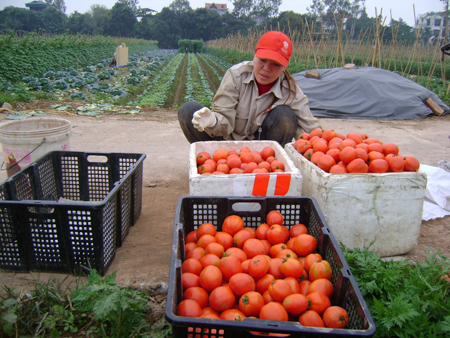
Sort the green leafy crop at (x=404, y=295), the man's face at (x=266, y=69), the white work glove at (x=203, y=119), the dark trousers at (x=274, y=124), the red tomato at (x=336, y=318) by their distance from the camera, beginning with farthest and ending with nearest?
the dark trousers at (x=274, y=124), the man's face at (x=266, y=69), the white work glove at (x=203, y=119), the green leafy crop at (x=404, y=295), the red tomato at (x=336, y=318)

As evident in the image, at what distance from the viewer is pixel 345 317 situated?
4.39ft

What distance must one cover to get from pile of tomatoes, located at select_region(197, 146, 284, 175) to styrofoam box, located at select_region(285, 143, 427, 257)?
346 millimetres

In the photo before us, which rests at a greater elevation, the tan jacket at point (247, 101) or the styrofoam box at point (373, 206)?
the tan jacket at point (247, 101)

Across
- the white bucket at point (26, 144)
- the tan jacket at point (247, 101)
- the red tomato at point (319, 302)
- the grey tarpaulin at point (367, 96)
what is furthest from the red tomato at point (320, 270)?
the grey tarpaulin at point (367, 96)

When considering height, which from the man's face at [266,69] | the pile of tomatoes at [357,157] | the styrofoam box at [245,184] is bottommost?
the styrofoam box at [245,184]

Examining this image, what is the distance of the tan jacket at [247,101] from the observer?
343 centimetres

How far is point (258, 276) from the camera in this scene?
1647 mm

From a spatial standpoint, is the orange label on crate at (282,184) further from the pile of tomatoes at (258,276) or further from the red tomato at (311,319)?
the red tomato at (311,319)

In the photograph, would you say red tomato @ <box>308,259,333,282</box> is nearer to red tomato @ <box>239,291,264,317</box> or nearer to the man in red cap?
red tomato @ <box>239,291,264,317</box>

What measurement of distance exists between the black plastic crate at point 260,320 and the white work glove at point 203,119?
1.00 metres

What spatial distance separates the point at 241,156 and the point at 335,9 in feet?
265

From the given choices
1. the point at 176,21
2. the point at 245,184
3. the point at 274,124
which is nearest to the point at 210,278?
the point at 245,184

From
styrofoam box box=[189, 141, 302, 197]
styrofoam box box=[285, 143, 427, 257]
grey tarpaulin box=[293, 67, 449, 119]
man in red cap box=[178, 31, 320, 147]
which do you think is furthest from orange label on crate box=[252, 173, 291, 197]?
grey tarpaulin box=[293, 67, 449, 119]

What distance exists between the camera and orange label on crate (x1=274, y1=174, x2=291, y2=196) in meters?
2.26
